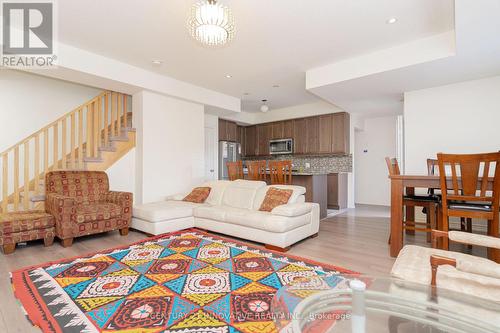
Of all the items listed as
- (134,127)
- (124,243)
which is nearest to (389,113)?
(134,127)

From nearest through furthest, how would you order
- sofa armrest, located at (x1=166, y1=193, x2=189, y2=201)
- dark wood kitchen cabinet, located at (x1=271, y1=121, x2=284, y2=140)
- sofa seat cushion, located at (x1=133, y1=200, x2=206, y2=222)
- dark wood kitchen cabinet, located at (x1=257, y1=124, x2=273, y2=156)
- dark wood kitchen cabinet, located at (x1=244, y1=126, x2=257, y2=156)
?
sofa seat cushion, located at (x1=133, y1=200, x2=206, y2=222) → sofa armrest, located at (x1=166, y1=193, x2=189, y2=201) → dark wood kitchen cabinet, located at (x1=271, y1=121, x2=284, y2=140) → dark wood kitchen cabinet, located at (x1=257, y1=124, x2=273, y2=156) → dark wood kitchen cabinet, located at (x1=244, y1=126, x2=257, y2=156)

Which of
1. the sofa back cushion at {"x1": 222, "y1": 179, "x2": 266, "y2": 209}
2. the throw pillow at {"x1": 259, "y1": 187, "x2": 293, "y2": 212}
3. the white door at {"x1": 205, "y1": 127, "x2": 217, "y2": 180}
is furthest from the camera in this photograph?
the white door at {"x1": 205, "y1": 127, "x2": 217, "y2": 180}

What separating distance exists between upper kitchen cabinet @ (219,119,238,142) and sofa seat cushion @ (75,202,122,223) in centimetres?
365

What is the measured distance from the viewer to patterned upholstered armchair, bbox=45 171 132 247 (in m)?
3.13

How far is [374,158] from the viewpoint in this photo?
6910 mm

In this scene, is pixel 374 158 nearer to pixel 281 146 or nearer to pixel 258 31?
pixel 281 146

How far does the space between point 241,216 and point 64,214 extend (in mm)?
2260

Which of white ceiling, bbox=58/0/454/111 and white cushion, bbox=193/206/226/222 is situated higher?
white ceiling, bbox=58/0/454/111

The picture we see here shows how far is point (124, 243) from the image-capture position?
330cm

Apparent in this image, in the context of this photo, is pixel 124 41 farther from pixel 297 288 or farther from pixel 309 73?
pixel 297 288

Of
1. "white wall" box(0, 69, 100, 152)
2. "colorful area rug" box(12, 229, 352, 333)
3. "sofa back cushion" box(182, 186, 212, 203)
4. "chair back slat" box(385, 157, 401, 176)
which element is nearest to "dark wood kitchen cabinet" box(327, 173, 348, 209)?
"chair back slat" box(385, 157, 401, 176)

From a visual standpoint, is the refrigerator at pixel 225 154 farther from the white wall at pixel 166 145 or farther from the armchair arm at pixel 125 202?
the armchair arm at pixel 125 202

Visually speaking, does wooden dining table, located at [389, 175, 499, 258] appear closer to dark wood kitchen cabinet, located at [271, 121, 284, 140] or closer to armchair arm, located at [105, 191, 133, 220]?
armchair arm, located at [105, 191, 133, 220]

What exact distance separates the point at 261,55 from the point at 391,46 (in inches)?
69.6
